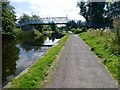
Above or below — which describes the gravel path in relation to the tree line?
below

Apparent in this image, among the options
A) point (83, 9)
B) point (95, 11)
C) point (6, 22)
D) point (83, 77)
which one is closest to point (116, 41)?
point (83, 77)

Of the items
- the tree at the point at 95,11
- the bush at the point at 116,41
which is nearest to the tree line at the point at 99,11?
the tree at the point at 95,11

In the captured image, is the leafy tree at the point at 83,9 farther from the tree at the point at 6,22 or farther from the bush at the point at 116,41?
the bush at the point at 116,41

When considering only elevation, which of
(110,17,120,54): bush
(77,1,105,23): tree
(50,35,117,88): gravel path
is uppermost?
(77,1,105,23): tree

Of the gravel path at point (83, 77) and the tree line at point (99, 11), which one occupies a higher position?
the tree line at point (99, 11)

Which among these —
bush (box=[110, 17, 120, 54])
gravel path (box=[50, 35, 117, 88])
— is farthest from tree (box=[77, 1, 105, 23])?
gravel path (box=[50, 35, 117, 88])

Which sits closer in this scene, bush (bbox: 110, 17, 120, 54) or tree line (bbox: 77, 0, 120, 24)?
bush (bbox: 110, 17, 120, 54)

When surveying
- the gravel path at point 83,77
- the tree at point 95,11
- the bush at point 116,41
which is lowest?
the gravel path at point 83,77

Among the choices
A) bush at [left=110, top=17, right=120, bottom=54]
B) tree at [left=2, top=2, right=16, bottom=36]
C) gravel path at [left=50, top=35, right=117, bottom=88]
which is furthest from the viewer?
tree at [left=2, top=2, right=16, bottom=36]

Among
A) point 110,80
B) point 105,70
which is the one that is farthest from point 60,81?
point 105,70

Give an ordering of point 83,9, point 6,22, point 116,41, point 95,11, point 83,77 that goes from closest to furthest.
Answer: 1. point 83,77
2. point 116,41
3. point 6,22
4. point 95,11
5. point 83,9

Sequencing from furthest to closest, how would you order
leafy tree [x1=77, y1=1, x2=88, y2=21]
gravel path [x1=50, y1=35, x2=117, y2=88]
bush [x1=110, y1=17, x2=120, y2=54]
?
leafy tree [x1=77, y1=1, x2=88, y2=21] → bush [x1=110, y1=17, x2=120, y2=54] → gravel path [x1=50, y1=35, x2=117, y2=88]

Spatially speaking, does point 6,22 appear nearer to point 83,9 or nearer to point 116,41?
point 116,41

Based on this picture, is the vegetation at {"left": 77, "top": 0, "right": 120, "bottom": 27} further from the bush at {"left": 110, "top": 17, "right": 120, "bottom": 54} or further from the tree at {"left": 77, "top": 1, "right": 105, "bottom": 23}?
the bush at {"left": 110, "top": 17, "right": 120, "bottom": 54}
